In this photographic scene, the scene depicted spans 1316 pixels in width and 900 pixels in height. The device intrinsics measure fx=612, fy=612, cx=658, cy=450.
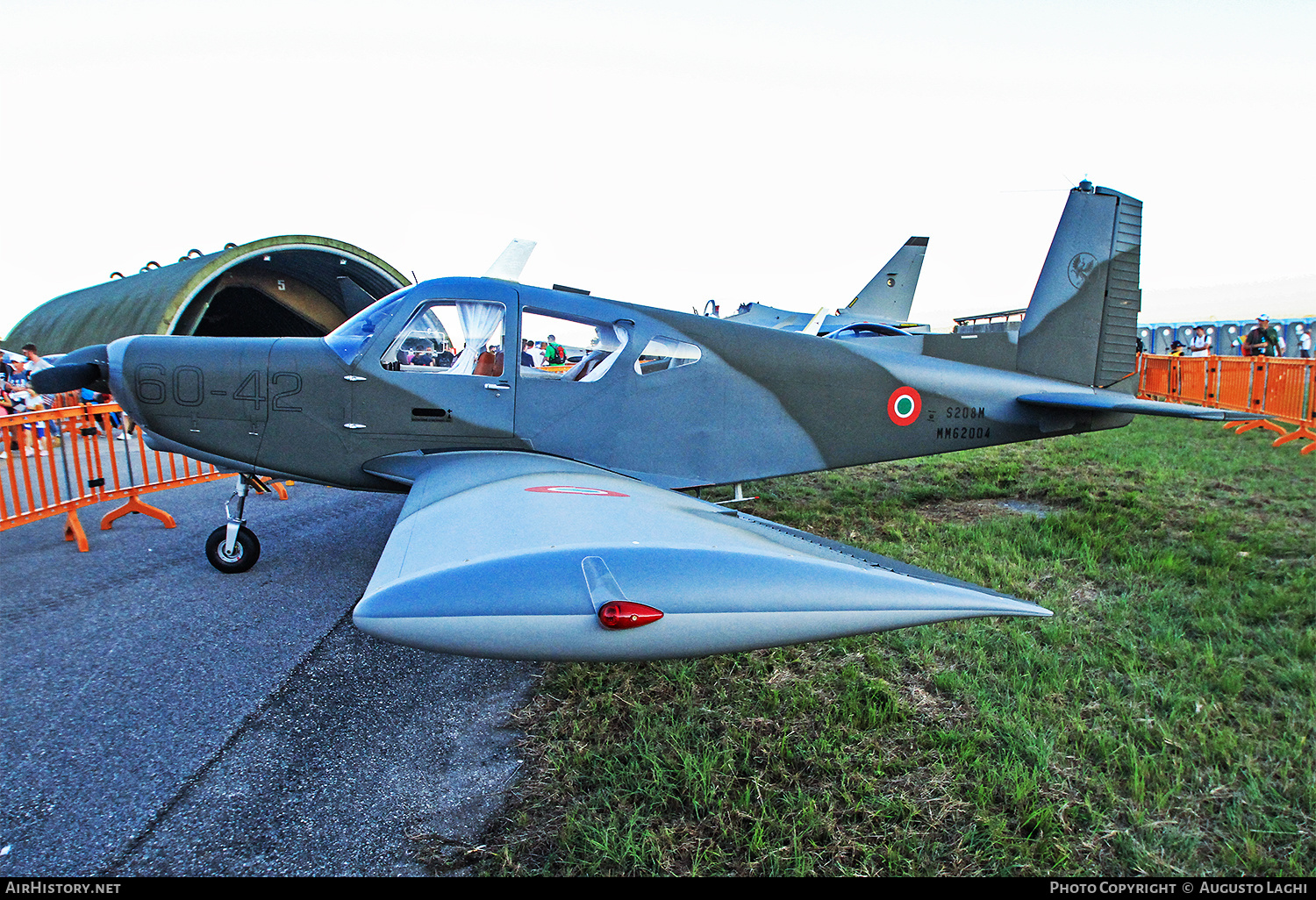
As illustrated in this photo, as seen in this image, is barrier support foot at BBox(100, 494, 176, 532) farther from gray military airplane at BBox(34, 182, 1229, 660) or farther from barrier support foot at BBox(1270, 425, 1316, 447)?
barrier support foot at BBox(1270, 425, 1316, 447)

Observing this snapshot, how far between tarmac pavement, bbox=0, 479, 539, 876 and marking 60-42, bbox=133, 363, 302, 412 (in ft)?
4.49

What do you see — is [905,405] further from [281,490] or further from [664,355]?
[281,490]

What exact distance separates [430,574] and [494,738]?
1.03 metres

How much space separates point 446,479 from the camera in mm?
3719

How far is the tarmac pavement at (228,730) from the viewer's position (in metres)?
2.10

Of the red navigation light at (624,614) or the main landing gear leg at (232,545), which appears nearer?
the red navigation light at (624,614)

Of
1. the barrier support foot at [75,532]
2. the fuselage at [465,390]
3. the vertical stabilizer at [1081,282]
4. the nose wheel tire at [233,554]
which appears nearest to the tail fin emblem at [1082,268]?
the vertical stabilizer at [1081,282]

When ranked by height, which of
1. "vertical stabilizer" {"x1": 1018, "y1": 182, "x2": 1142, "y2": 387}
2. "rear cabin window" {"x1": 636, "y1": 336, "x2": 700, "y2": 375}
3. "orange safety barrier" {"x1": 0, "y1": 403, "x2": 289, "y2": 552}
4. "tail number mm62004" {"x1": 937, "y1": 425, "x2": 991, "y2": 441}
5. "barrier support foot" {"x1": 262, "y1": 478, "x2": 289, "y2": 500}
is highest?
"vertical stabilizer" {"x1": 1018, "y1": 182, "x2": 1142, "y2": 387}

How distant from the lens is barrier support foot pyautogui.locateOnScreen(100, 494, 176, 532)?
6086mm

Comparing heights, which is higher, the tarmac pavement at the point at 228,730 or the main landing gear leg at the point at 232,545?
the main landing gear leg at the point at 232,545

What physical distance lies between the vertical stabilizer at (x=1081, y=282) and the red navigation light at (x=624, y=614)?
519cm

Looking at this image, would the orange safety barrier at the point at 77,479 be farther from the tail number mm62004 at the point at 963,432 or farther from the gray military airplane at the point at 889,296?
the gray military airplane at the point at 889,296

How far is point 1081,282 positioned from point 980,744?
16.4ft

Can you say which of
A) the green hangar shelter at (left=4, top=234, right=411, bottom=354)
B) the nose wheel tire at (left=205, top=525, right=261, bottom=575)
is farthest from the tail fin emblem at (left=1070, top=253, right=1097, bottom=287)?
the green hangar shelter at (left=4, top=234, right=411, bottom=354)
